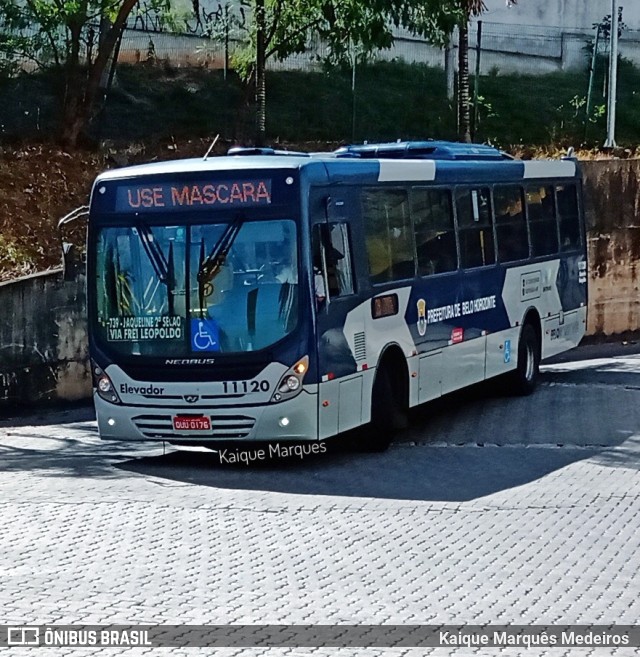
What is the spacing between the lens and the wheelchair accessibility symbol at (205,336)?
14305 millimetres

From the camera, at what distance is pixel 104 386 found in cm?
1487

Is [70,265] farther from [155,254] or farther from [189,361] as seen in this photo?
[189,361]

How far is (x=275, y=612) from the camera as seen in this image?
345 inches

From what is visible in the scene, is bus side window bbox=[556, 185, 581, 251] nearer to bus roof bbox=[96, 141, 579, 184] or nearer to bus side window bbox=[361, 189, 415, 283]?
bus roof bbox=[96, 141, 579, 184]

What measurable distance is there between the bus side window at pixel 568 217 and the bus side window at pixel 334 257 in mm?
7738

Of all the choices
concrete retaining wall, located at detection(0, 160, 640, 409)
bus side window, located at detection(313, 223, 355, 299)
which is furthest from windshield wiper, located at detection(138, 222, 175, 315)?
concrete retaining wall, located at detection(0, 160, 640, 409)

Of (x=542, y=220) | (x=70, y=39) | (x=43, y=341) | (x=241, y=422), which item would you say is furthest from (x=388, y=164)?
(x=70, y=39)

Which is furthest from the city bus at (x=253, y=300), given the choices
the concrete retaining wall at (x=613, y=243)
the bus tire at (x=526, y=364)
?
the concrete retaining wall at (x=613, y=243)

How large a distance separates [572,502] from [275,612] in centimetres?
464

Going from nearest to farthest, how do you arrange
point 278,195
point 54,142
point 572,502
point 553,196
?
point 572,502, point 278,195, point 553,196, point 54,142

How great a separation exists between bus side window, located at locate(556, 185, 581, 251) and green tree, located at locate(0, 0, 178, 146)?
25.5 ft

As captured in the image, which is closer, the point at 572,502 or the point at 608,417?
the point at 572,502

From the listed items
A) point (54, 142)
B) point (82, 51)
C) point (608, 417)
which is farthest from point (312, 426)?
point (82, 51)

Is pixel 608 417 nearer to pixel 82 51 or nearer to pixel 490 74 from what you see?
pixel 82 51
